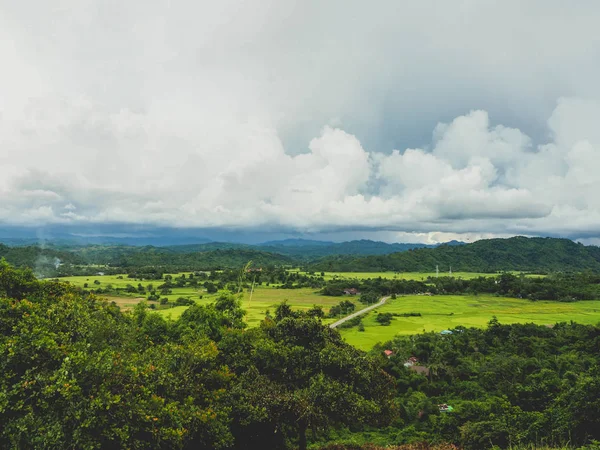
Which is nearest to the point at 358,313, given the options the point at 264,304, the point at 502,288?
the point at 264,304

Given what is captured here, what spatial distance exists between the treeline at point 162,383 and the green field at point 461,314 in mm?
34390

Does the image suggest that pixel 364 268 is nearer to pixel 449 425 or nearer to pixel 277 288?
pixel 277 288

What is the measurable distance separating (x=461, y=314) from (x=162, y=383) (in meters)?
75.7

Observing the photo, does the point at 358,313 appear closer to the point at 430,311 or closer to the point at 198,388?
the point at 430,311

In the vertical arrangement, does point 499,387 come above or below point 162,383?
below

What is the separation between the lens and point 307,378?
15.8 meters

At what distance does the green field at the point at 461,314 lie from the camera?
60.4m

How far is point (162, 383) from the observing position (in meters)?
13.0

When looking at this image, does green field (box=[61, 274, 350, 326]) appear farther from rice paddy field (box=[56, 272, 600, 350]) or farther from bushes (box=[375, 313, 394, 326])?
bushes (box=[375, 313, 394, 326])

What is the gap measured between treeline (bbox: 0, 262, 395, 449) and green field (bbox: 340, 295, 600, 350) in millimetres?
34390

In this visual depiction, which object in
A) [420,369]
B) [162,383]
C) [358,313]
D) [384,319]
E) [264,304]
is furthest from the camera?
[264,304]

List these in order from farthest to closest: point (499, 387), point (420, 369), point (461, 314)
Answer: point (461, 314), point (420, 369), point (499, 387)

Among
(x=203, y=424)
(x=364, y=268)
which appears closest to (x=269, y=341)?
(x=203, y=424)

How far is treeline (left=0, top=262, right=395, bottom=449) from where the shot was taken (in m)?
10.4
